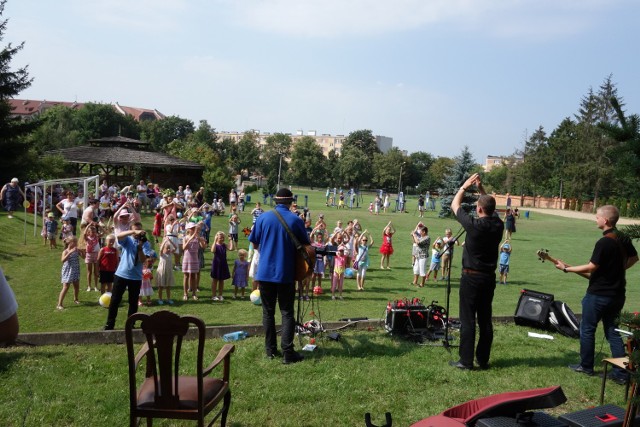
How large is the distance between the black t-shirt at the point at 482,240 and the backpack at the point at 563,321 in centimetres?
287

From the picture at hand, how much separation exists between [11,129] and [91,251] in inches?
832

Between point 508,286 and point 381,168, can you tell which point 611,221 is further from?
point 381,168

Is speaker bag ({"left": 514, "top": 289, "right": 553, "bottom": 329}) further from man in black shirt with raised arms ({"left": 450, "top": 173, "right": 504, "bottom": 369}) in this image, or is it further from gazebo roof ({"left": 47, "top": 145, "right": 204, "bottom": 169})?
gazebo roof ({"left": 47, "top": 145, "right": 204, "bottom": 169})

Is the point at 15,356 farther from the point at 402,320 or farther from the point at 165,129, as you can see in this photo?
the point at 165,129

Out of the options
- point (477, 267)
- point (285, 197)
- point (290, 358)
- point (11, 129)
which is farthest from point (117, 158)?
point (477, 267)

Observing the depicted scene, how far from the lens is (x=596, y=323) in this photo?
5875 millimetres

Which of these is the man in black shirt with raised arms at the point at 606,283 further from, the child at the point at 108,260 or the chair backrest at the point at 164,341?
the child at the point at 108,260

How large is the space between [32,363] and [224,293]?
300 inches

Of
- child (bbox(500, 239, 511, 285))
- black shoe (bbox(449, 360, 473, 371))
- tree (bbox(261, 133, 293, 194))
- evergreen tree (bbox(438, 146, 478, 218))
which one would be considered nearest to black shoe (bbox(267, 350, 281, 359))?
black shoe (bbox(449, 360, 473, 371))

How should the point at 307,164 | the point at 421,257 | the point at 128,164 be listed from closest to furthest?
the point at 421,257, the point at 128,164, the point at 307,164

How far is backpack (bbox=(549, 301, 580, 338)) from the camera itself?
7.82 m

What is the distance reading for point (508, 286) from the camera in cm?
1594

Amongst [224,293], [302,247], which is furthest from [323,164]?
[302,247]

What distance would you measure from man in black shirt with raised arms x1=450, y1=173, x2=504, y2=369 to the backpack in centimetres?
263
